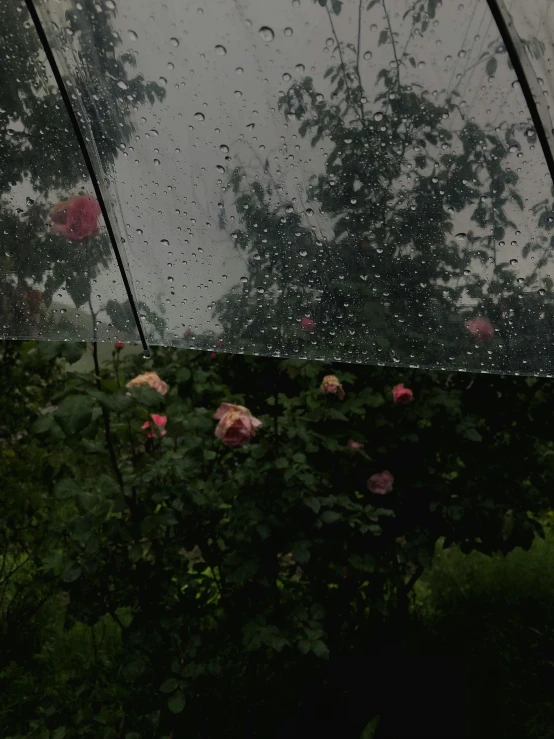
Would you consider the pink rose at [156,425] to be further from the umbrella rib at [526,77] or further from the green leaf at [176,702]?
the umbrella rib at [526,77]

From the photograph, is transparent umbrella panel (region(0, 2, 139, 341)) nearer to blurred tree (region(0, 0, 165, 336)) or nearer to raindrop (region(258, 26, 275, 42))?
blurred tree (region(0, 0, 165, 336))

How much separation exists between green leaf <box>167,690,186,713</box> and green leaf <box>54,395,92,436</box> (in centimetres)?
78

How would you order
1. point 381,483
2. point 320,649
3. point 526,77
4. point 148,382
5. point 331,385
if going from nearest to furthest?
point 526,77, point 320,649, point 148,382, point 331,385, point 381,483

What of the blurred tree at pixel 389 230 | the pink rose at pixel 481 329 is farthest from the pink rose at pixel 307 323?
the pink rose at pixel 481 329

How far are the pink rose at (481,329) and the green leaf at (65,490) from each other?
140cm

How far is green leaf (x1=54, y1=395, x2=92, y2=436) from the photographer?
167 cm

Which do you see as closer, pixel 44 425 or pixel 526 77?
pixel 526 77

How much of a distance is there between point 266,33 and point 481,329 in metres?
0.51

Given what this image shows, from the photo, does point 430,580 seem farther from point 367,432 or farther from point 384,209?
point 384,209

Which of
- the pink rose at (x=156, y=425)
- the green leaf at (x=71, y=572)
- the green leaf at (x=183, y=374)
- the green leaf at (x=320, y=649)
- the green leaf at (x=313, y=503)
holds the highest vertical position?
the green leaf at (x=183, y=374)

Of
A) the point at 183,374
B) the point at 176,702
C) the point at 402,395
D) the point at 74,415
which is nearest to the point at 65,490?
the point at 74,415

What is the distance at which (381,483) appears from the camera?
2.31 metres

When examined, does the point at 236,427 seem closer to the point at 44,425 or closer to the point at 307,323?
the point at 44,425

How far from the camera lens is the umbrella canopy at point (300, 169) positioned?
31.9 inches
